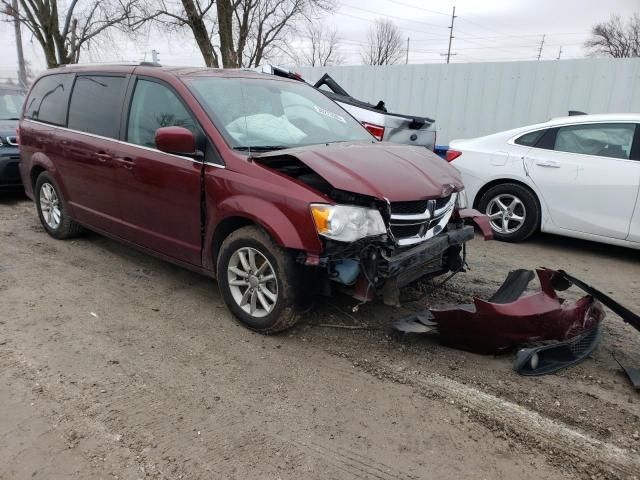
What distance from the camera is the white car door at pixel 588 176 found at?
5484mm

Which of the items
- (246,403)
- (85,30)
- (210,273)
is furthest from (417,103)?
(85,30)

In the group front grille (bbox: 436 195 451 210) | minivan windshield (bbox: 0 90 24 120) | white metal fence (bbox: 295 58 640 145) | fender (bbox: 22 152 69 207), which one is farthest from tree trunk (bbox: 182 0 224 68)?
front grille (bbox: 436 195 451 210)

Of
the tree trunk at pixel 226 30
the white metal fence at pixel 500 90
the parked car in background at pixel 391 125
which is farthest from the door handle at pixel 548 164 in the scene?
the tree trunk at pixel 226 30

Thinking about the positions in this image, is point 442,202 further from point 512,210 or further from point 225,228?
point 512,210

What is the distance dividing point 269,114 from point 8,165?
529 centimetres

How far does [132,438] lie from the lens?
257 centimetres

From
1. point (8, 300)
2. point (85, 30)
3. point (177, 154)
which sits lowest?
point (8, 300)

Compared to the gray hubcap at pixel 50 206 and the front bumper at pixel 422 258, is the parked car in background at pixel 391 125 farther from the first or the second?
the front bumper at pixel 422 258

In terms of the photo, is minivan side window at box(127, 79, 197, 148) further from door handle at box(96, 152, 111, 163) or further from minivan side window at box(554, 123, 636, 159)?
minivan side window at box(554, 123, 636, 159)

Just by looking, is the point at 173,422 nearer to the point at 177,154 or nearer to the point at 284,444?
the point at 284,444

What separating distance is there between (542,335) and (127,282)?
11.3 feet

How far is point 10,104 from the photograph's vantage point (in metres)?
8.80

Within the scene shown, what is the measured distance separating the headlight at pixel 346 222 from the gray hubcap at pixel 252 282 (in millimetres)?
537

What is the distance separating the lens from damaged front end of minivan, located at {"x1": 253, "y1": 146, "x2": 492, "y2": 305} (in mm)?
3123
